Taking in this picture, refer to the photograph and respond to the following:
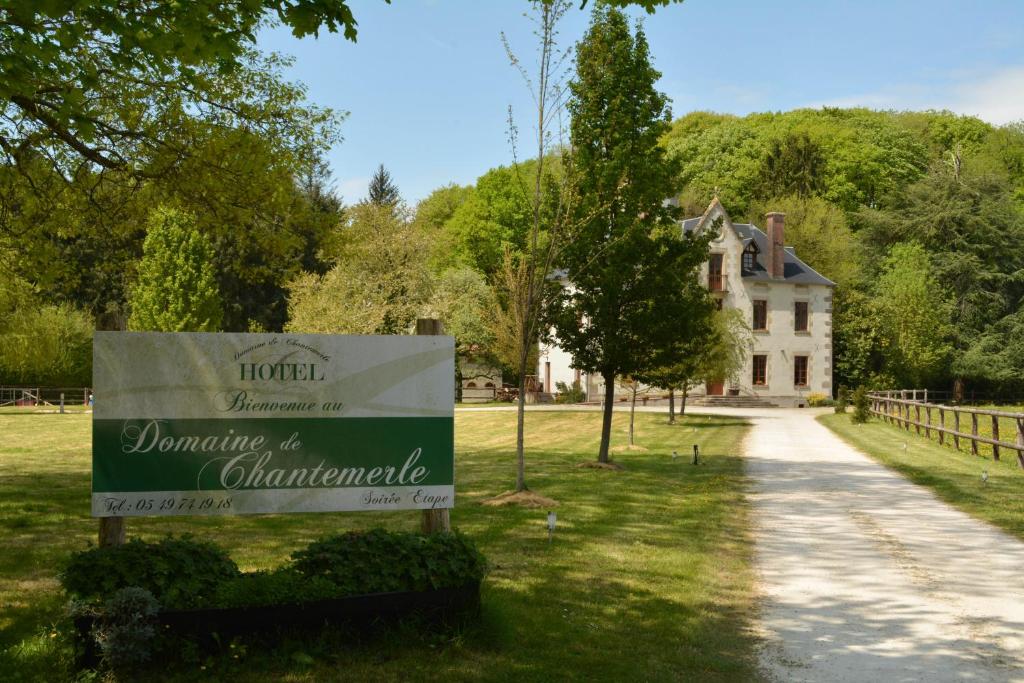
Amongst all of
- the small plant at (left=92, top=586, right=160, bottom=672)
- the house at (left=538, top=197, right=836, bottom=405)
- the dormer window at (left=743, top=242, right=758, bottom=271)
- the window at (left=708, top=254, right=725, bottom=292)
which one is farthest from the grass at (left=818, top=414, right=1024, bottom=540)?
the dormer window at (left=743, top=242, right=758, bottom=271)

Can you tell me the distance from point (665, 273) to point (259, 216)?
7.85m

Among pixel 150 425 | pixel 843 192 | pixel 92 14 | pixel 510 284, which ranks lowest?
pixel 150 425

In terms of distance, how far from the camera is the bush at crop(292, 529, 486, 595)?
641cm

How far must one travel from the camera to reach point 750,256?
186 feet

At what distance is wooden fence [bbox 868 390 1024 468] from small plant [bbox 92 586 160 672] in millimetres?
17364

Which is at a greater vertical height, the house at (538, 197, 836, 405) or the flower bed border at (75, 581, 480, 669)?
the house at (538, 197, 836, 405)

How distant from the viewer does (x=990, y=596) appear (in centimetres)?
841

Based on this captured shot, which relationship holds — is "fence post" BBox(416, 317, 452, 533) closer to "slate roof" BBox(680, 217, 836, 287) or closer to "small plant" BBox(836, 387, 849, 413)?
"small plant" BBox(836, 387, 849, 413)

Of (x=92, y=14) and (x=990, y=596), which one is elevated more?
(x=92, y=14)

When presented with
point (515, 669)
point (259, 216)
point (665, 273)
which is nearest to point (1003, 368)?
point (665, 273)

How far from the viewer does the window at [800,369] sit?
56.9 m

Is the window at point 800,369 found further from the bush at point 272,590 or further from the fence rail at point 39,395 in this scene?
the bush at point 272,590

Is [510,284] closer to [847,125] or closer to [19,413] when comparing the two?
[19,413]

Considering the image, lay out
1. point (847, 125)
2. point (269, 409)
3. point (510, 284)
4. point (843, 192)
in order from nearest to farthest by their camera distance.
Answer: point (269, 409), point (510, 284), point (843, 192), point (847, 125)
